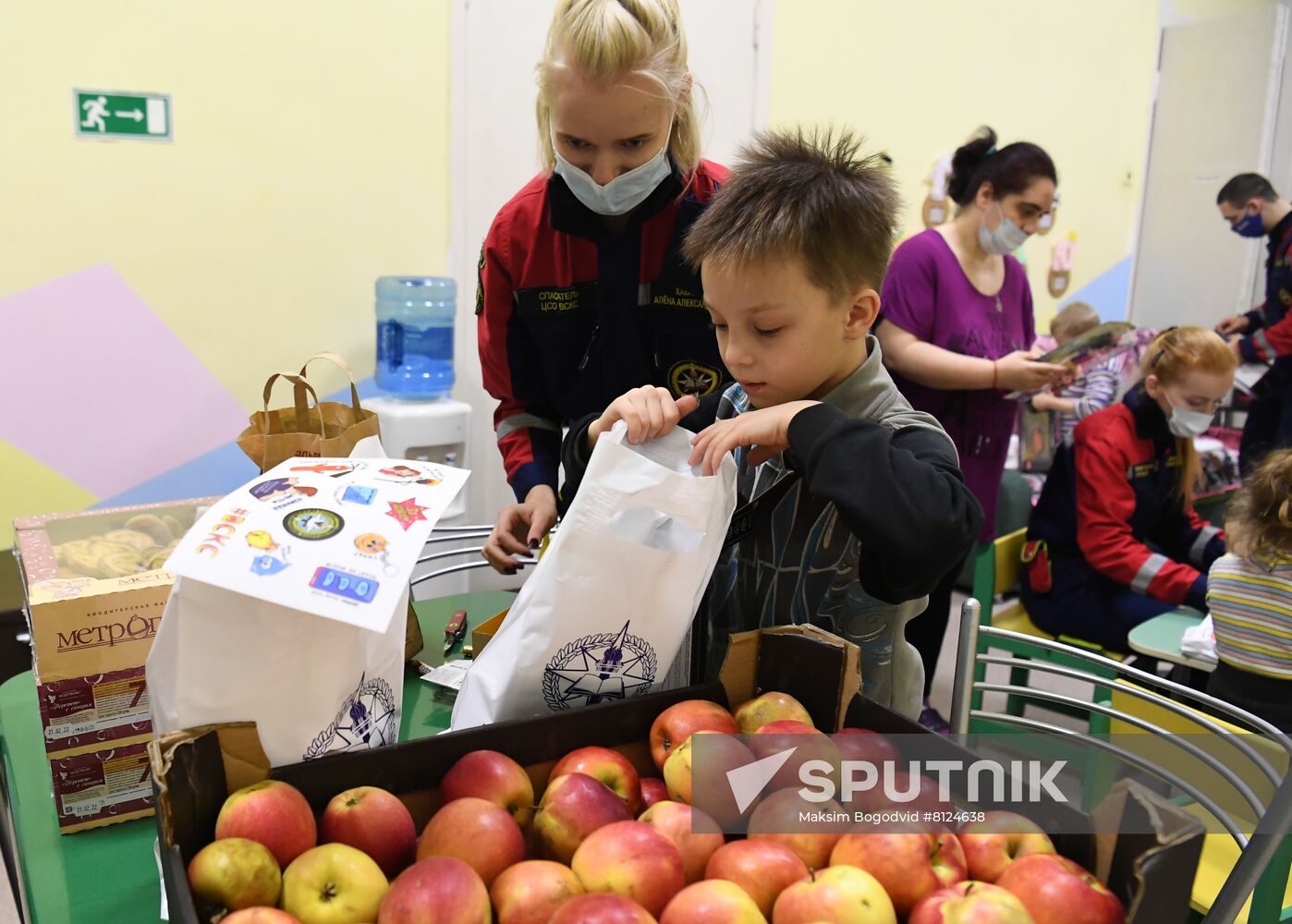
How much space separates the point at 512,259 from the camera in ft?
→ 5.33

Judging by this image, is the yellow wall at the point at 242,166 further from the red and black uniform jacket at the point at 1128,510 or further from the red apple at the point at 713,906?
the red apple at the point at 713,906

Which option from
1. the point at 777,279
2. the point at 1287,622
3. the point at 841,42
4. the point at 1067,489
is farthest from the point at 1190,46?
the point at 777,279

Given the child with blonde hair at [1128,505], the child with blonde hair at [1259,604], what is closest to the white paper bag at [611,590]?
the child with blonde hair at [1259,604]

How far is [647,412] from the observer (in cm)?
105

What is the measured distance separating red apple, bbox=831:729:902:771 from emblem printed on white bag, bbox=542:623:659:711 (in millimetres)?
210

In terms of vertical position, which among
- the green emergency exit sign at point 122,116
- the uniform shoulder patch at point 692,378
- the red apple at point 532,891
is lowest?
the red apple at point 532,891

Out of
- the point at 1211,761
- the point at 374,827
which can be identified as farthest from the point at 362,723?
the point at 1211,761

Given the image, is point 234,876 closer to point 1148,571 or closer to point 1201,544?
point 1148,571

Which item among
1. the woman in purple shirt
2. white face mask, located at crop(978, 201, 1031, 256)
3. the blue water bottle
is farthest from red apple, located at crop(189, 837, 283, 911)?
the blue water bottle

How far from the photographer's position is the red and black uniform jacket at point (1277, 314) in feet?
13.1

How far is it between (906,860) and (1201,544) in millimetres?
2518

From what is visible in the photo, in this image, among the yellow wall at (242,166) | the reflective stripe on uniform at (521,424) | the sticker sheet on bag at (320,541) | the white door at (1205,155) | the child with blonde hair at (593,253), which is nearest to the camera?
the sticker sheet on bag at (320,541)

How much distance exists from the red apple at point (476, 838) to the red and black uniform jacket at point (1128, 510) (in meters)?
2.28

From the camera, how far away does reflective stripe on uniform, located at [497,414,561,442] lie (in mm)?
1693
